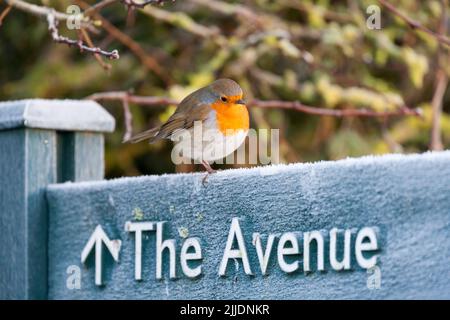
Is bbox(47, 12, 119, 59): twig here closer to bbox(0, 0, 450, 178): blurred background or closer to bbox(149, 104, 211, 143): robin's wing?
bbox(149, 104, 211, 143): robin's wing

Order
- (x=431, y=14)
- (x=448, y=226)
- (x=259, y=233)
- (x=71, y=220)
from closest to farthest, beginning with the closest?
(x=448, y=226) < (x=259, y=233) < (x=71, y=220) < (x=431, y=14)

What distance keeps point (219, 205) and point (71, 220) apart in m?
0.65

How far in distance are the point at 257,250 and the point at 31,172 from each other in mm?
1002

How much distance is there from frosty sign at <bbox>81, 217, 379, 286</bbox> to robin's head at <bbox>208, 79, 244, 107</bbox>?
2.69ft

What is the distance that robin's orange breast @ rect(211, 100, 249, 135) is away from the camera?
3510mm

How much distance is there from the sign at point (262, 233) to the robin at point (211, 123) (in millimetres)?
527

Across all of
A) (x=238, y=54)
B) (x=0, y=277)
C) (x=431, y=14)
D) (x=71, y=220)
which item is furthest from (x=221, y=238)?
(x=431, y=14)

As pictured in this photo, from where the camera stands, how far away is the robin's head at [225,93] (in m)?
3.63

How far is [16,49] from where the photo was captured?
661 cm

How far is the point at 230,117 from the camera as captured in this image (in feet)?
11.7

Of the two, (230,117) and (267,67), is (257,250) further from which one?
(267,67)

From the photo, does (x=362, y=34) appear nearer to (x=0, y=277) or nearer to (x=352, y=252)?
(x=0, y=277)

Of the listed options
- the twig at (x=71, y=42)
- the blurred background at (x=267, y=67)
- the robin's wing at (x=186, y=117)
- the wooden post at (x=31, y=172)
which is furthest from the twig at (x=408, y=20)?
the blurred background at (x=267, y=67)

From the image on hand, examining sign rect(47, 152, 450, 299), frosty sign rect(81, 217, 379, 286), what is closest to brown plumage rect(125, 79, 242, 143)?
sign rect(47, 152, 450, 299)
